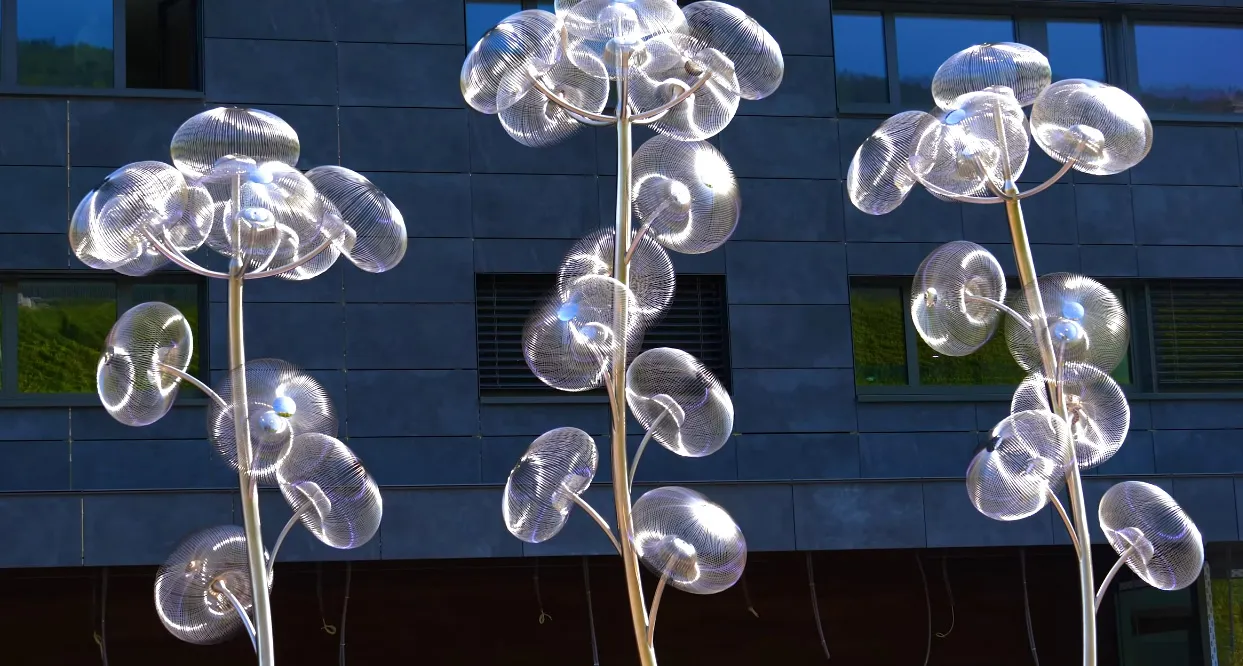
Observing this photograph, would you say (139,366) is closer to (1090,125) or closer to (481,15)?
(1090,125)

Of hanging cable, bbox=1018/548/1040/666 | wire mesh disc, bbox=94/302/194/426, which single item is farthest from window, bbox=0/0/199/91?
hanging cable, bbox=1018/548/1040/666

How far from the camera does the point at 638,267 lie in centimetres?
1076

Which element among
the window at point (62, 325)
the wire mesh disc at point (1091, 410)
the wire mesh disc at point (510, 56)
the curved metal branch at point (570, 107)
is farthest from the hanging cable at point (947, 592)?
the wire mesh disc at point (510, 56)

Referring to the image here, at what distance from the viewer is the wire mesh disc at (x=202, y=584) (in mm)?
11711

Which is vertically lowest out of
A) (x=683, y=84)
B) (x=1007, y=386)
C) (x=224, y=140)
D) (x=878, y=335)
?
(x=1007, y=386)

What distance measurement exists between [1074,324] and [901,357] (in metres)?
10.2

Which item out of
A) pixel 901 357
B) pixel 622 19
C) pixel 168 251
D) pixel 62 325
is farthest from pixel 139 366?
pixel 901 357

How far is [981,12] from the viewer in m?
22.9

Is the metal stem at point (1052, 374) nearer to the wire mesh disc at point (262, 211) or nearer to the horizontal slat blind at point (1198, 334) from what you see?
the wire mesh disc at point (262, 211)

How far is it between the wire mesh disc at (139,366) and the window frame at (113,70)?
29.8 feet

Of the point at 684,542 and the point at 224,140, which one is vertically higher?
the point at 224,140

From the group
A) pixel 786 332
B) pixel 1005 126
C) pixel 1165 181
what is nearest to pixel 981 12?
pixel 1165 181

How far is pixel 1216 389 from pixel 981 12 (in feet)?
19.4

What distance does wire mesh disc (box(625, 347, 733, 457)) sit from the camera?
35.5 ft
